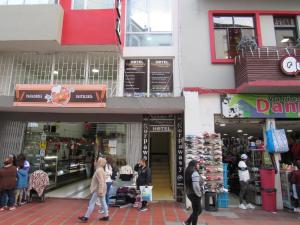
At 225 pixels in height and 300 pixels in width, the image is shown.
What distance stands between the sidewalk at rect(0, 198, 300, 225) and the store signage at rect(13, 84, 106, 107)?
3.55 metres

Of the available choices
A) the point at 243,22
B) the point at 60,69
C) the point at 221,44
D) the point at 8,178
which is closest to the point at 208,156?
the point at 221,44

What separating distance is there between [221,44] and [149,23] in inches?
125

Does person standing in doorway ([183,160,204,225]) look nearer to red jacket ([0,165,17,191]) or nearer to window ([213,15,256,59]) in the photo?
red jacket ([0,165,17,191])

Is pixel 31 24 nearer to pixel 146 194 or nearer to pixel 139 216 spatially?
pixel 146 194

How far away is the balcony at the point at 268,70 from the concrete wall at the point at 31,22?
686 centimetres

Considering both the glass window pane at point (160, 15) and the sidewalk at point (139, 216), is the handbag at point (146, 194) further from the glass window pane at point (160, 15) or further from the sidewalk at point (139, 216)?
the glass window pane at point (160, 15)

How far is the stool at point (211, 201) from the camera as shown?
8.72 m

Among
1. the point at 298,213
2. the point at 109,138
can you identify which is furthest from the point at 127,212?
the point at 298,213

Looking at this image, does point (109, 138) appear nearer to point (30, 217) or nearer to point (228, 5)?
point (30, 217)

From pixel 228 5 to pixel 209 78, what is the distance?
10.6ft

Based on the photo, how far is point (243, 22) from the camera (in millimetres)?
10758

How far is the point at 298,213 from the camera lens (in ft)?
27.9

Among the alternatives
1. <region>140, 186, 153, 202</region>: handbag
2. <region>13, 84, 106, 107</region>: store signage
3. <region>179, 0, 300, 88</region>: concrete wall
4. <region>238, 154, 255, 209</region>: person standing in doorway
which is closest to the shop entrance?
<region>140, 186, 153, 202</region>: handbag

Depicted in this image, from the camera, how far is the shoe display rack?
905 centimetres
